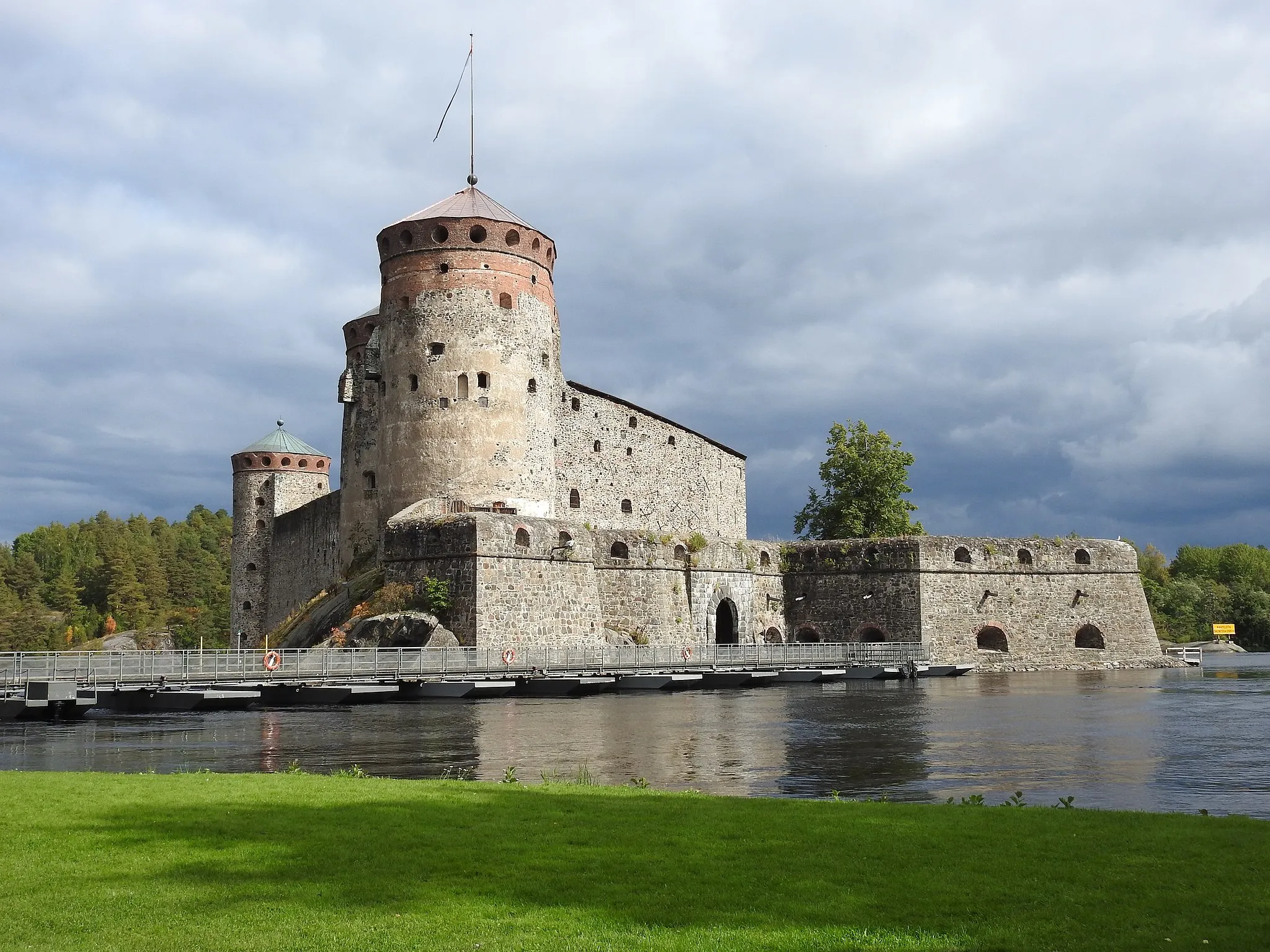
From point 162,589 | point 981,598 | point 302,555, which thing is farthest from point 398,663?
point 162,589

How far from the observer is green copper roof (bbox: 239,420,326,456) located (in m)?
58.7

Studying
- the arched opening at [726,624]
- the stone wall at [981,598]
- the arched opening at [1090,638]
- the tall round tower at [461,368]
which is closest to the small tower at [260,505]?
the tall round tower at [461,368]

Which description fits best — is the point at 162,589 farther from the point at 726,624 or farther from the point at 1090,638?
the point at 1090,638

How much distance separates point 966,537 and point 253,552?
3304 centimetres

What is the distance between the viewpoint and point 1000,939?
18.9 ft

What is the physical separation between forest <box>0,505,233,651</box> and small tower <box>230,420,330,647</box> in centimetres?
2268

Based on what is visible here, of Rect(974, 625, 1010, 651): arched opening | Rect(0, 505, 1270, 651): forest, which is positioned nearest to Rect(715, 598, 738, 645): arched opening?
Rect(974, 625, 1010, 651): arched opening

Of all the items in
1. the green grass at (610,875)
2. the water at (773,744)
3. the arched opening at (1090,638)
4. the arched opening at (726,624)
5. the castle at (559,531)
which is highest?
the castle at (559,531)

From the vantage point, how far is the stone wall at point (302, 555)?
48.2 metres

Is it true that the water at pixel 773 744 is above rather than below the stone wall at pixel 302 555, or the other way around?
below

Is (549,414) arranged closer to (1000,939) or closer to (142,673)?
(142,673)

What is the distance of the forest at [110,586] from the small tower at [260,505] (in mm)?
22684

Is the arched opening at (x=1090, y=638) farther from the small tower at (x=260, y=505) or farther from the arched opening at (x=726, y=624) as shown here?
the small tower at (x=260, y=505)

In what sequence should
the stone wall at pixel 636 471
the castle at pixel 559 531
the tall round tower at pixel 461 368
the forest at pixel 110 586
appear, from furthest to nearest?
1. the forest at pixel 110 586
2. the stone wall at pixel 636 471
3. the tall round tower at pixel 461 368
4. the castle at pixel 559 531
